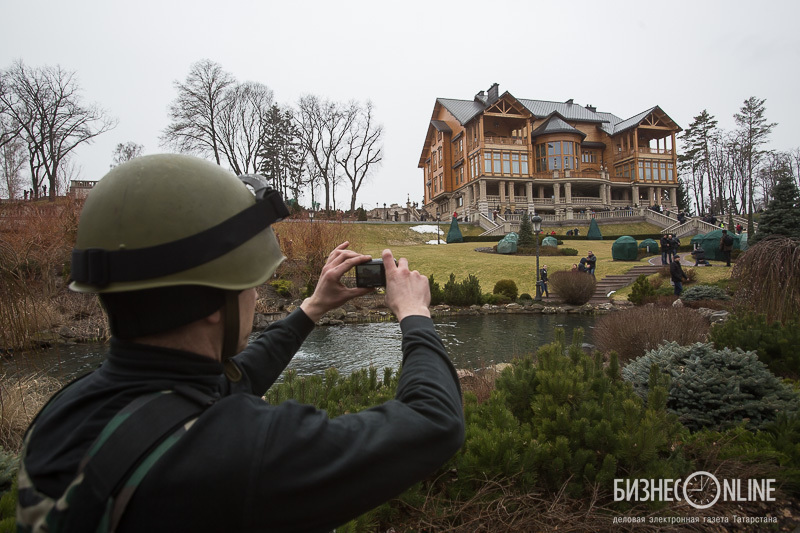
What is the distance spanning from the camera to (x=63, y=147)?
40969mm

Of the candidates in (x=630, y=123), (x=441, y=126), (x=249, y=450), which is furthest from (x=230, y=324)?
(x=630, y=123)

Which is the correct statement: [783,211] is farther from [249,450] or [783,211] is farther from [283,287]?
[249,450]

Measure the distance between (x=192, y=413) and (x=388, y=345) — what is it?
1257 centimetres

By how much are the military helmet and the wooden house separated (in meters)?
49.2

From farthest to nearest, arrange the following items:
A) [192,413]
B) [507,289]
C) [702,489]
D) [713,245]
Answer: [713,245] → [507,289] → [702,489] → [192,413]

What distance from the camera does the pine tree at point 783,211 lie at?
22453 mm

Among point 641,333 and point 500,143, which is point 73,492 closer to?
point 641,333

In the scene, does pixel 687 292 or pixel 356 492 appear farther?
pixel 687 292

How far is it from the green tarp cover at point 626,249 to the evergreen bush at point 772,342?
27.3m

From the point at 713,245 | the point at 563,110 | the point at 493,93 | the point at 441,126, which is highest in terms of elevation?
the point at 493,93

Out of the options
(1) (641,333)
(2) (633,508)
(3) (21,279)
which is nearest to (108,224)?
(2) (633,508)

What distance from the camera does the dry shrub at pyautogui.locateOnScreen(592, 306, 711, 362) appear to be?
791cm

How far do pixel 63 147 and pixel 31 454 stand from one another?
51.7 meters

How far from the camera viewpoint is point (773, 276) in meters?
6.91
